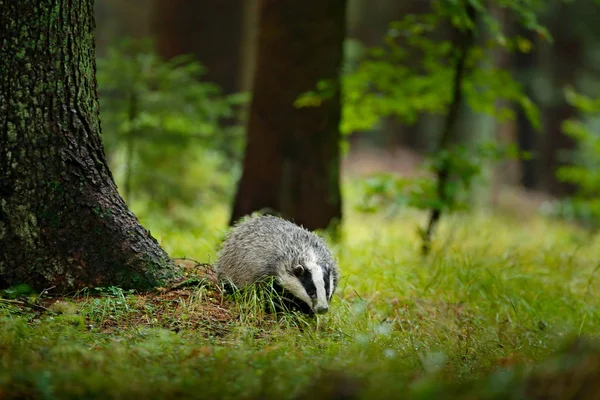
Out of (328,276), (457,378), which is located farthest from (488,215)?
(457,378)

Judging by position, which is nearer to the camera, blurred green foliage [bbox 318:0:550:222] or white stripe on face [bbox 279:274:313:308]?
white stripe on face [bbox 279:274:313:308]

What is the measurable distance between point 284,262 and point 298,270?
16 centimetres

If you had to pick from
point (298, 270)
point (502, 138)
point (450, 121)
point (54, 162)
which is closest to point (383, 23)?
point (502, 138)

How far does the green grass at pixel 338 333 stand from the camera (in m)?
3.27

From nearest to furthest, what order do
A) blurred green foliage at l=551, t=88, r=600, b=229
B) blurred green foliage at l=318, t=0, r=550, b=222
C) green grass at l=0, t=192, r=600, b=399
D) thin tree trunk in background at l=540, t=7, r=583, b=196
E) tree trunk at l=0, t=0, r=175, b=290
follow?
green grass at l=0, t=192, r=600, b=399 → tree trunk at l=0, t=0, r=175, b=290 → blurred green foliage at l=318, t=0, r=550, b=222 → blurred green foliage at l=551, t=88, r=600, b=229 → thin tree trunk in background at l=540, t=7, r=583, b=196

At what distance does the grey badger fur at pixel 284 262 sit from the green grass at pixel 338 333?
0.59 feet

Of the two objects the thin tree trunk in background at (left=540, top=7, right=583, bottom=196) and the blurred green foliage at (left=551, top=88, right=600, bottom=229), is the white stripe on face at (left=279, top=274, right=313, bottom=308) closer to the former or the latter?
the blurred green foliage at (left=551, top=88, right=600, bottom=229)

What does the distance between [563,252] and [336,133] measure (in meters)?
3.09

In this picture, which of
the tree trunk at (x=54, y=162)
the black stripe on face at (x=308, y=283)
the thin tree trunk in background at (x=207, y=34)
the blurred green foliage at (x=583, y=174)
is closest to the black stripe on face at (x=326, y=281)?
the black stripe on face at (x=308, y=283)

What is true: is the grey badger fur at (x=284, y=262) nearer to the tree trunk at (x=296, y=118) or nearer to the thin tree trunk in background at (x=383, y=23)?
the tree trunk at (x=296, y=118)

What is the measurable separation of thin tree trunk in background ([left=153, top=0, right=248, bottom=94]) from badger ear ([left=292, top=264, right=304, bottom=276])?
9.54m

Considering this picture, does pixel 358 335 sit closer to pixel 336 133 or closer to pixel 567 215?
pixel 336 133

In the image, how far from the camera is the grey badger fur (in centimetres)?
519

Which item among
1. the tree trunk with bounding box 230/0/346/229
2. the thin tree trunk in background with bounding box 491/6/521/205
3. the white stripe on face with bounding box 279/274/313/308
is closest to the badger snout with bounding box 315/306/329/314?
the white stripe on face with bounding box 279/274/313/308
